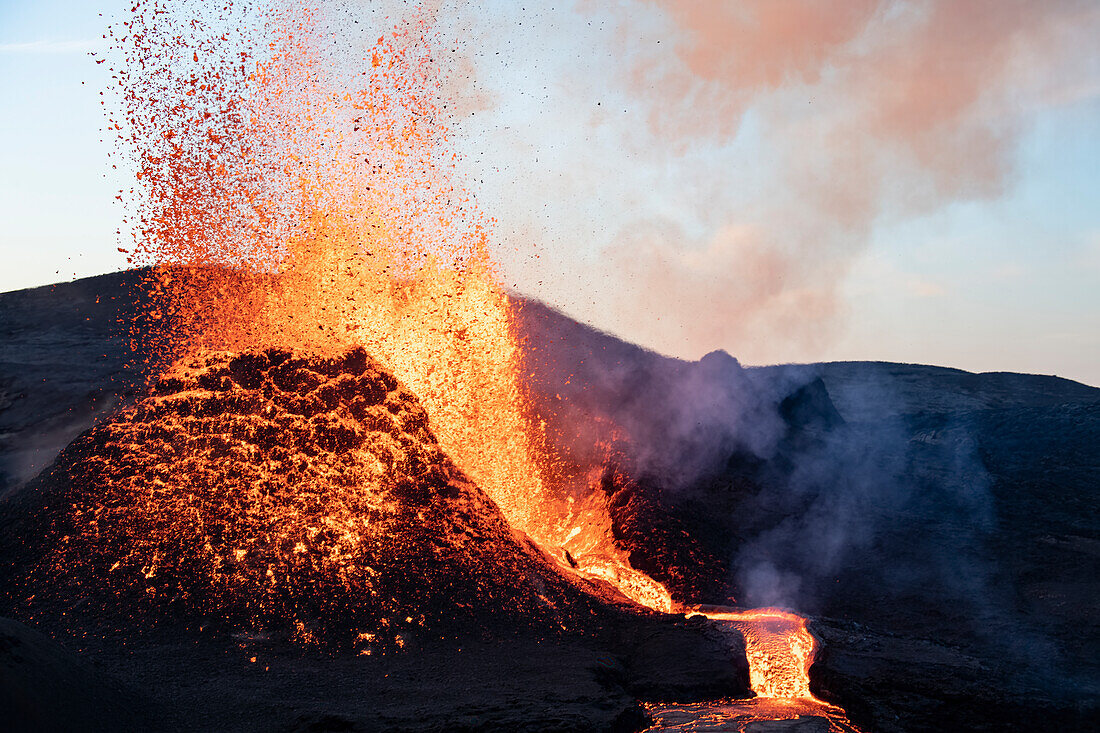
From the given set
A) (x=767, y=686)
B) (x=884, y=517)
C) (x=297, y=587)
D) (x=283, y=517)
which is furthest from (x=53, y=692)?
(x=884, y=517)

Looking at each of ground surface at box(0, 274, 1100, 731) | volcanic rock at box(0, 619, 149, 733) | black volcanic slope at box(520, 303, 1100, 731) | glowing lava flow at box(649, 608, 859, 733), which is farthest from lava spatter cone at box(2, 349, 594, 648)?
black volcanic slope at box(520, 303, 1100, 731)

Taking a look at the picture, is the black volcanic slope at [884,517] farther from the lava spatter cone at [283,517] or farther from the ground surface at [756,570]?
the lava spatter cone at [283,517]

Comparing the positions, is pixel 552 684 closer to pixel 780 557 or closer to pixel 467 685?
pixel 467 685

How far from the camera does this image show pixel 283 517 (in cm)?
1084

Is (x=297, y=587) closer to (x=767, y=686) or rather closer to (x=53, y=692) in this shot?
(x=53, y=692)

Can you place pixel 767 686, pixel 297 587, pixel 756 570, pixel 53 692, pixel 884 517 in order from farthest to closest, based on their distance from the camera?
1. pixel 884 517
2. pixel 756 570
3. pixel 297 587
4. pixel 767 686
5. pixel 53 692

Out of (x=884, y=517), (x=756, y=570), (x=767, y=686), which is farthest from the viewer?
(x=884, y=517)

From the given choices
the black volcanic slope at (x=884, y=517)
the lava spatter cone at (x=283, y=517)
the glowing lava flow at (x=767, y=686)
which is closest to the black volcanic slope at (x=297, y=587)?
the lava spatter cone at (x=283, y=517)

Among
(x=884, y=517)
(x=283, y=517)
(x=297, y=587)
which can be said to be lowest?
(x=297, y=587)

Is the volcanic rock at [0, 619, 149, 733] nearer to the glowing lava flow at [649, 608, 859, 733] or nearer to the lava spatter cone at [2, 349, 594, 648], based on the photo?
the lava spatter cone at [2, 349, 594, 648]

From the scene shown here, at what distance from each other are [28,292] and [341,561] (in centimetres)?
3367

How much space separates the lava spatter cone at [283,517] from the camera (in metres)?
9.90

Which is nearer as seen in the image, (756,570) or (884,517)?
(756,570)

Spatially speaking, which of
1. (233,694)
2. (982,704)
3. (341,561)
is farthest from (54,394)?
(982,704)
